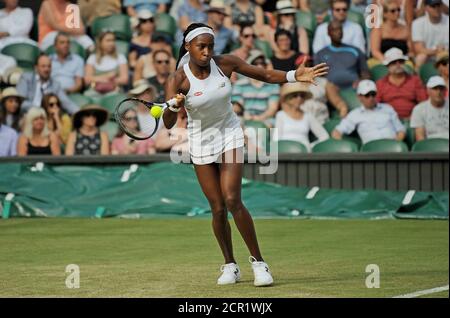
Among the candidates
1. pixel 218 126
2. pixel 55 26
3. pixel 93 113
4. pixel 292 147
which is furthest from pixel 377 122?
pixel 218 126

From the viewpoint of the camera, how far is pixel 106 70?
18.5 metres

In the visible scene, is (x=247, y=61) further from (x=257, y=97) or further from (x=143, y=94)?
(x=143, y=94)

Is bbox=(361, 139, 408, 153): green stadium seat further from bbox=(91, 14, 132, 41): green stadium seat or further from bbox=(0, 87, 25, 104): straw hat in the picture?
bbox=(0, 87, 25, 104): straw hat

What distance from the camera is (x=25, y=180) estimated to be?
16.7m

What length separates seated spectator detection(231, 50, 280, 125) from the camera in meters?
17.5

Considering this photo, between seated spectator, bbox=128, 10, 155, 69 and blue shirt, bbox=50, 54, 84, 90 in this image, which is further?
seated spectator, bbox=128, 10, 155, 69

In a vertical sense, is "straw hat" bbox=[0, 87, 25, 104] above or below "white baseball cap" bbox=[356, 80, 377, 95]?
above

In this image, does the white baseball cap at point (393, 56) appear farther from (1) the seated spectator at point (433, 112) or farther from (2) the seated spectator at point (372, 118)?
(1) the seated spectator at point (433, 112)

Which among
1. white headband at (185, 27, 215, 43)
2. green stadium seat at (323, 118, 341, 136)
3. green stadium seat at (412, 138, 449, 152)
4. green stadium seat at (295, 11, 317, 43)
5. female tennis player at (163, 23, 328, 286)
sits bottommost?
female tennis player at (163, 23, 328, 286)

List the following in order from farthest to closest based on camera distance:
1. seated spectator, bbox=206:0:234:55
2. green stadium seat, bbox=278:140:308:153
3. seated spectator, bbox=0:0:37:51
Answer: seated spectator, bbox=0:0:37:51, seated spectator, bbox=206:0:234:55, green stadium seat, bbox=278:140:308:153

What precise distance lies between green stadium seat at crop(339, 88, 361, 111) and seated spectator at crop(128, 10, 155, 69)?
10.8ft

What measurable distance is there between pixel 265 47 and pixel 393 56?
80.8 inches

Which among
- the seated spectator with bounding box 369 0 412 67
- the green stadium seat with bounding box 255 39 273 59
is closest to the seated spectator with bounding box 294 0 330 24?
the green stadium seat with bounding box 255 39 273 59

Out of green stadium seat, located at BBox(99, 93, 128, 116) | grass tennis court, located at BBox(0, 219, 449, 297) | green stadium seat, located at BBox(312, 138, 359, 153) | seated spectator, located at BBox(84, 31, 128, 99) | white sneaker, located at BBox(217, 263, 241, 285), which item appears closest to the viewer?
grass tennis court, located at BBox(0, 219, 449, 297)
